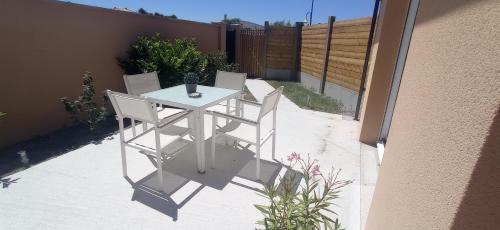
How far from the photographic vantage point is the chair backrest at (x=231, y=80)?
386 centimetres

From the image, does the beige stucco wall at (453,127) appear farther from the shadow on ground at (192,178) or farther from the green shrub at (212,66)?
the green shrub at (212,66)

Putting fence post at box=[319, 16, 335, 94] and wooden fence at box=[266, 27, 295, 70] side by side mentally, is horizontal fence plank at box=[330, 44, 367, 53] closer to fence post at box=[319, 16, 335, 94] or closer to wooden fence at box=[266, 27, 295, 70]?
fence post at box=[319, 16, 335, 94]

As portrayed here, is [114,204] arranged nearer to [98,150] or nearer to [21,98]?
[98,150]

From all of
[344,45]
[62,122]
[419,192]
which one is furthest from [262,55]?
[419,192]

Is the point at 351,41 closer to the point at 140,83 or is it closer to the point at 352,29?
the point at 352,29

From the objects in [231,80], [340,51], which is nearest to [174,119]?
[231,80]

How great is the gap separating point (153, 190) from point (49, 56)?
2619mm

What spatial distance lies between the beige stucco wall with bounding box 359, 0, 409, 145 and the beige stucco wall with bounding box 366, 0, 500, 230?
222cm

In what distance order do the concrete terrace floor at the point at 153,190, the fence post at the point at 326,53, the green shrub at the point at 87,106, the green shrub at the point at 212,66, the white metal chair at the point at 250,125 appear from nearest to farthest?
1. the concrete terrace floor at the point at 153,190
2. the white metal chair at the point at 250,125
3. the green shrub at the point at 87,106
4. the green shrub at the point at 212,66
5. the fence post at the point at 326,53

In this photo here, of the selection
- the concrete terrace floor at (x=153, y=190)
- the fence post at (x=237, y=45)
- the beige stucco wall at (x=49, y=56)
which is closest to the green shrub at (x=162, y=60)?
the beige stucco wall at (x=49, y=56)

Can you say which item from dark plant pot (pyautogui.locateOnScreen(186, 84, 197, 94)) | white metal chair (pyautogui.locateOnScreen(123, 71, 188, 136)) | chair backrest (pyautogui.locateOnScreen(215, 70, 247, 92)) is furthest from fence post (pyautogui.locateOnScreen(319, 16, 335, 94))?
dark plant pot (pyautogui.locateOnScreen(186, 84, 197, 94))

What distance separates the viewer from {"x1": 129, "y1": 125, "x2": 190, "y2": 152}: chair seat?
8.22ft

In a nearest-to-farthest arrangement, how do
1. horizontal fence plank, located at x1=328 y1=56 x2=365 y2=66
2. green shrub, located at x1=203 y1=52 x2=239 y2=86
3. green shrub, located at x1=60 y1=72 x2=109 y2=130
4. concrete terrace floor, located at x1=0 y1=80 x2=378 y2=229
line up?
concrete terrace floor, located at x1=0 y1=80 x2=378 y2=229, green shrub, located at x1=60 y1=72 x2=109 y2=130, horizontal fence plank, located at x1=328 y1=56 x2=365 y2=66, green shrub, located at x1=203 y1=52 x2=239 y2=86

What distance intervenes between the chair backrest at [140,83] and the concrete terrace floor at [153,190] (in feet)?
2.57
